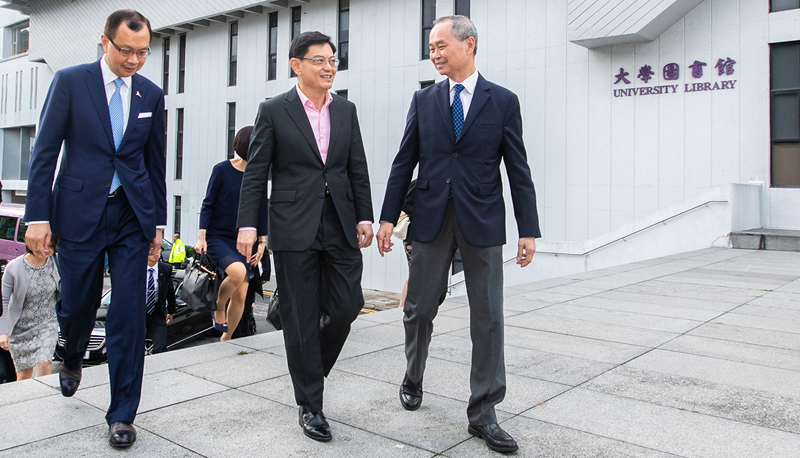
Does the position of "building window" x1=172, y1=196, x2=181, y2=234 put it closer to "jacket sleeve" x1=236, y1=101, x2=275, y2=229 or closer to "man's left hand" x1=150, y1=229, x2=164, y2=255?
"man's left hand" x1=150, y1=229, x2=164, y2=255

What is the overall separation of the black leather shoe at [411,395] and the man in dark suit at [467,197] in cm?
19

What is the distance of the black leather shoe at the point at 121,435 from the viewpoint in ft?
9.50

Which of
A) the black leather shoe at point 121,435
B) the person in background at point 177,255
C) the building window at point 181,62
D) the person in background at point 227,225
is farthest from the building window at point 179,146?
the black leather shoe at point 121,435

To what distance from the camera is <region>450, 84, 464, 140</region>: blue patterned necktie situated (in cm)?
327

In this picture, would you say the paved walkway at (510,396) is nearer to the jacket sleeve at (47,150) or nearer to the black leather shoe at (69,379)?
the black leather shoe at (69,379)

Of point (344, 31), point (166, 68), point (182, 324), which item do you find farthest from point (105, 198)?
point (166, 68)

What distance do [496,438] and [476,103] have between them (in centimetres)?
159

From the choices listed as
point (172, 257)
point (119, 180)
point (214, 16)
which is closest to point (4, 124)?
point (214, 16)

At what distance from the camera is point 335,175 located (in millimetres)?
3320

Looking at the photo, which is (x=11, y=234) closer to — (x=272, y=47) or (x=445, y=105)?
(x=272, y=47)

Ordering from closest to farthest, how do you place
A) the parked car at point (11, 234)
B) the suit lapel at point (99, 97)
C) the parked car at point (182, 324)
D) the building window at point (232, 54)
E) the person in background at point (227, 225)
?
the suit lapel at point (99, 97)
the person in background at point (227, 225)
the parked car at point (182, 324)
the parked car at point (11, 234)
the building window at point (232, 54)

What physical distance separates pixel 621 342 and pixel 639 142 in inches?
453

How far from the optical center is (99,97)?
10.2 ft

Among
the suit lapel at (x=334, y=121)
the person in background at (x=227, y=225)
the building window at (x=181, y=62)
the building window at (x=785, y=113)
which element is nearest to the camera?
the suit lapel at (x=334, y=121)
